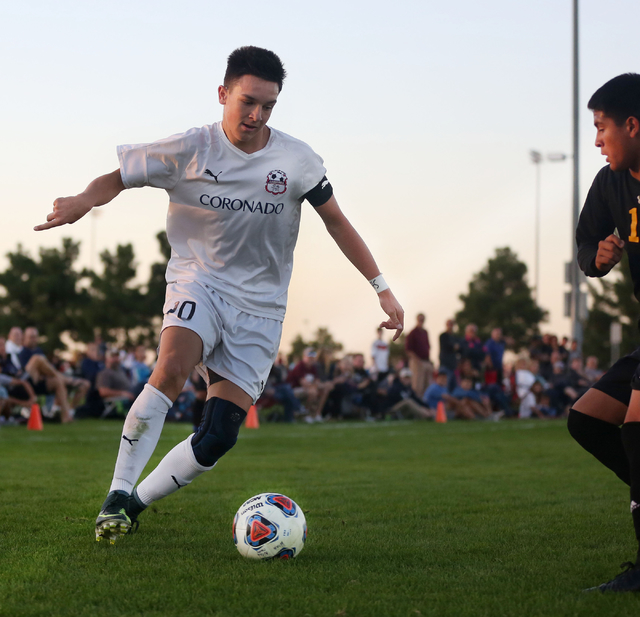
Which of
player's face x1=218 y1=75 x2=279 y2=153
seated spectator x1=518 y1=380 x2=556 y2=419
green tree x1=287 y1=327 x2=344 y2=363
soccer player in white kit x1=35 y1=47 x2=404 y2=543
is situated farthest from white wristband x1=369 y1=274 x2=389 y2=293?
green tree x1=287 y1=327 x2=344 y2=363

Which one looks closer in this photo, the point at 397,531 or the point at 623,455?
the point at 623,455

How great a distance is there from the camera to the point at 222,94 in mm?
4914

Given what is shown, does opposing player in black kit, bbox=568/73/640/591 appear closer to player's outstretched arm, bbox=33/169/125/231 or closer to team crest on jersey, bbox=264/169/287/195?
team crest on jersey, bbox=264/169/287/195

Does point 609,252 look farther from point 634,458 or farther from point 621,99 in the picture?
point 634,458

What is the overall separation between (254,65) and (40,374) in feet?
41.9

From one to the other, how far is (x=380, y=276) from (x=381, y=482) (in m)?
3.00

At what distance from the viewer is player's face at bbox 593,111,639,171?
3.76m

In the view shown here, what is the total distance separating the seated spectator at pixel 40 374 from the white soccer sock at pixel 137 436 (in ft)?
38.7

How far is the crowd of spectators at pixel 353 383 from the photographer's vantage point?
53.6 ft

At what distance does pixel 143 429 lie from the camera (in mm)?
4582

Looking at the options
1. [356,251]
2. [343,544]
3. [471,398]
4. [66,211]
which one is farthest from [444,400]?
[66,211]

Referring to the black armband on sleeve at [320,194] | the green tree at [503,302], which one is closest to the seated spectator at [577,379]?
the black armband on sleeve at [320,194]

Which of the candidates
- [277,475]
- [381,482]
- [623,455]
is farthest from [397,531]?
[277,475]

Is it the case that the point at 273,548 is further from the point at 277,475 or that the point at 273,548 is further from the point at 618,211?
the point at 277,475
